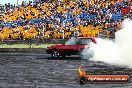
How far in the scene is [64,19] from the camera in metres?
40.8

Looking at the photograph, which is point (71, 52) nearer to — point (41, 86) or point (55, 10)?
point (41, 86)

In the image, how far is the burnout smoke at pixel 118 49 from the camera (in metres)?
20.6

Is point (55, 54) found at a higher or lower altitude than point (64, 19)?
lower

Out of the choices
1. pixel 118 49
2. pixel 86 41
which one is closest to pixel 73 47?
pixel 86 41

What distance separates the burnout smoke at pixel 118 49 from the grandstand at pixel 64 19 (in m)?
7.58

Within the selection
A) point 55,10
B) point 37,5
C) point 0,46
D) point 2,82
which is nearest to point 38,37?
point 0,46

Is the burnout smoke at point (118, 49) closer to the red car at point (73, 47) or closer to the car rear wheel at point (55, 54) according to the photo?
the red car at point (73, 47)

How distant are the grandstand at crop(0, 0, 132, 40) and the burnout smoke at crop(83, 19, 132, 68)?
7.58 metres

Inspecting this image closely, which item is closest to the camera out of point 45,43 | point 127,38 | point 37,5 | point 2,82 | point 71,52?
point 2,82

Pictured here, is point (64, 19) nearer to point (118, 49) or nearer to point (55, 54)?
point (55, 54)

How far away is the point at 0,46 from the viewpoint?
1531 inches

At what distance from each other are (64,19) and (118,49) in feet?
60.4

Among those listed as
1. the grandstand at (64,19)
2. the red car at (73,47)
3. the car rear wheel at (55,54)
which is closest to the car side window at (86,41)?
the red car at (73,47)

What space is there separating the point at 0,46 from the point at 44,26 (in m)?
4.75
